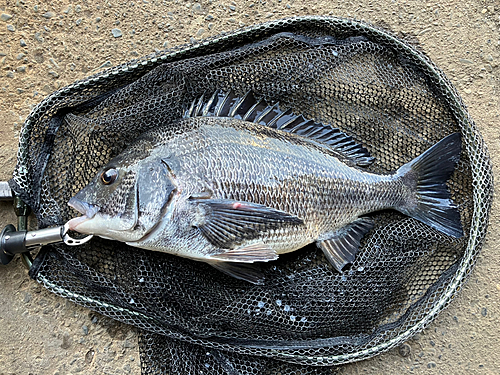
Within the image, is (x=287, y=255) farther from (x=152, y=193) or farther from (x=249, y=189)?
(x=152, y=193)

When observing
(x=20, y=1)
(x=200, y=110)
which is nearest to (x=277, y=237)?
(x=200, y=110)

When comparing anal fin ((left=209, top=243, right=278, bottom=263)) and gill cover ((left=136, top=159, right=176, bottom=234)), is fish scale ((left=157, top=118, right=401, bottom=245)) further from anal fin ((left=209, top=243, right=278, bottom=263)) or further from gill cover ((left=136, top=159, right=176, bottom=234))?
anal fin ((left=209, top=243, right=278, bottom=263))

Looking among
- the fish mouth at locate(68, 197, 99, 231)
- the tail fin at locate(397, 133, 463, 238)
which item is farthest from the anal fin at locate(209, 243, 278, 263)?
the tail fin at locate(397, 133, 463, 238)

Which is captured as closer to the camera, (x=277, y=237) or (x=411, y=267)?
(x=277, y=237)

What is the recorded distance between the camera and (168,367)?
1.95m

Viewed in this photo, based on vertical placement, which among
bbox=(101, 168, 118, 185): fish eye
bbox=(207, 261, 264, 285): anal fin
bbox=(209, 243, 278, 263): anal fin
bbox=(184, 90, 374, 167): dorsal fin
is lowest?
bbox=(207, 261, 264, 285): anal fin

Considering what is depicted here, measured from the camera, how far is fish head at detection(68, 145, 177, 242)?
5.65ft

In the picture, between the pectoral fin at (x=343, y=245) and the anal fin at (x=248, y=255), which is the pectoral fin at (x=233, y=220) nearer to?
the anal fin at (x=248, y=255)

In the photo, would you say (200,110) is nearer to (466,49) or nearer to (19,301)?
(19,301)

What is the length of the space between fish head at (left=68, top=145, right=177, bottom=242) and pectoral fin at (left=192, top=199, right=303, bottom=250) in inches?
7.5

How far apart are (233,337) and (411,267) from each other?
40.5 inches

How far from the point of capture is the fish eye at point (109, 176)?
5.76ft

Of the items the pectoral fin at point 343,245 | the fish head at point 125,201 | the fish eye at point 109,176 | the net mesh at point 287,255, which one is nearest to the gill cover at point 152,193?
the fish head at point 125,201

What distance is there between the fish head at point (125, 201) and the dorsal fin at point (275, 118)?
43 centimetres
